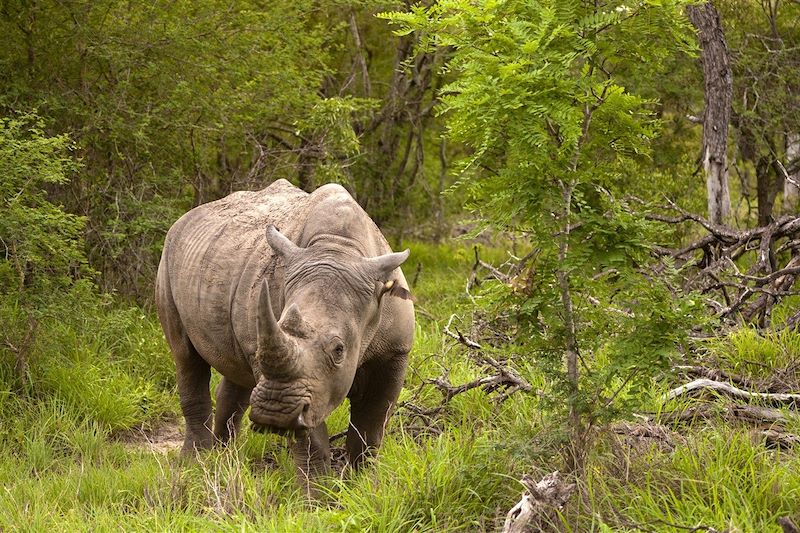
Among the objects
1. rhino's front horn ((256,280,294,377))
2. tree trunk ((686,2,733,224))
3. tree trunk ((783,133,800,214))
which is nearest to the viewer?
rhino's front horn ((256,280,294,377))

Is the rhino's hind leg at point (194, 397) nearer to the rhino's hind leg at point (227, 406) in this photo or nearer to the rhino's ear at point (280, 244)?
the rhino's hind leg at point (227, 406)

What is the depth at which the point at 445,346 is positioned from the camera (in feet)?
27.7

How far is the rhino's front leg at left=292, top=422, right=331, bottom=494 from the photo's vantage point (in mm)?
5594

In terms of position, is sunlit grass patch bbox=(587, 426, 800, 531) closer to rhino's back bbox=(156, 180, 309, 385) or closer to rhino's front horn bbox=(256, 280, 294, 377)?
rhino's front horn bbox=(256, 280, 294, 377)

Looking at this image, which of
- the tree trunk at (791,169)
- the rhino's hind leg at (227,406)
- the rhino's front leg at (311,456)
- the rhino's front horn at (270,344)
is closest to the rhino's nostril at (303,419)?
the rhino's front horn at (270,344)

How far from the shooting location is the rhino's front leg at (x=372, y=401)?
6.00 metres

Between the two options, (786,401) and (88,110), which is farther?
(88,110)

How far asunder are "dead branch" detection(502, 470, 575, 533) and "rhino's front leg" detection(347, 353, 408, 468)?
159 cm

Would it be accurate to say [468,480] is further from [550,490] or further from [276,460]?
[276,460]

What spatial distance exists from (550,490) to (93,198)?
21.1ft

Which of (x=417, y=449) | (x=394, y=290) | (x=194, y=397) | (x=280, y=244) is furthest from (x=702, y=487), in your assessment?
(x=194, y=397)

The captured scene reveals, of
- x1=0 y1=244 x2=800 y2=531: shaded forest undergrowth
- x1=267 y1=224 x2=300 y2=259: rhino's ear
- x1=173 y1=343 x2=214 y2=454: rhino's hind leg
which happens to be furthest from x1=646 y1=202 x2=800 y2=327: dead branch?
x1=173 y1=343 x2=214 y2=454: rhino's hind leg

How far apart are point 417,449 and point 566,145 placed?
1815 mm

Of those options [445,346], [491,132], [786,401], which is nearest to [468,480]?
[491,132]
